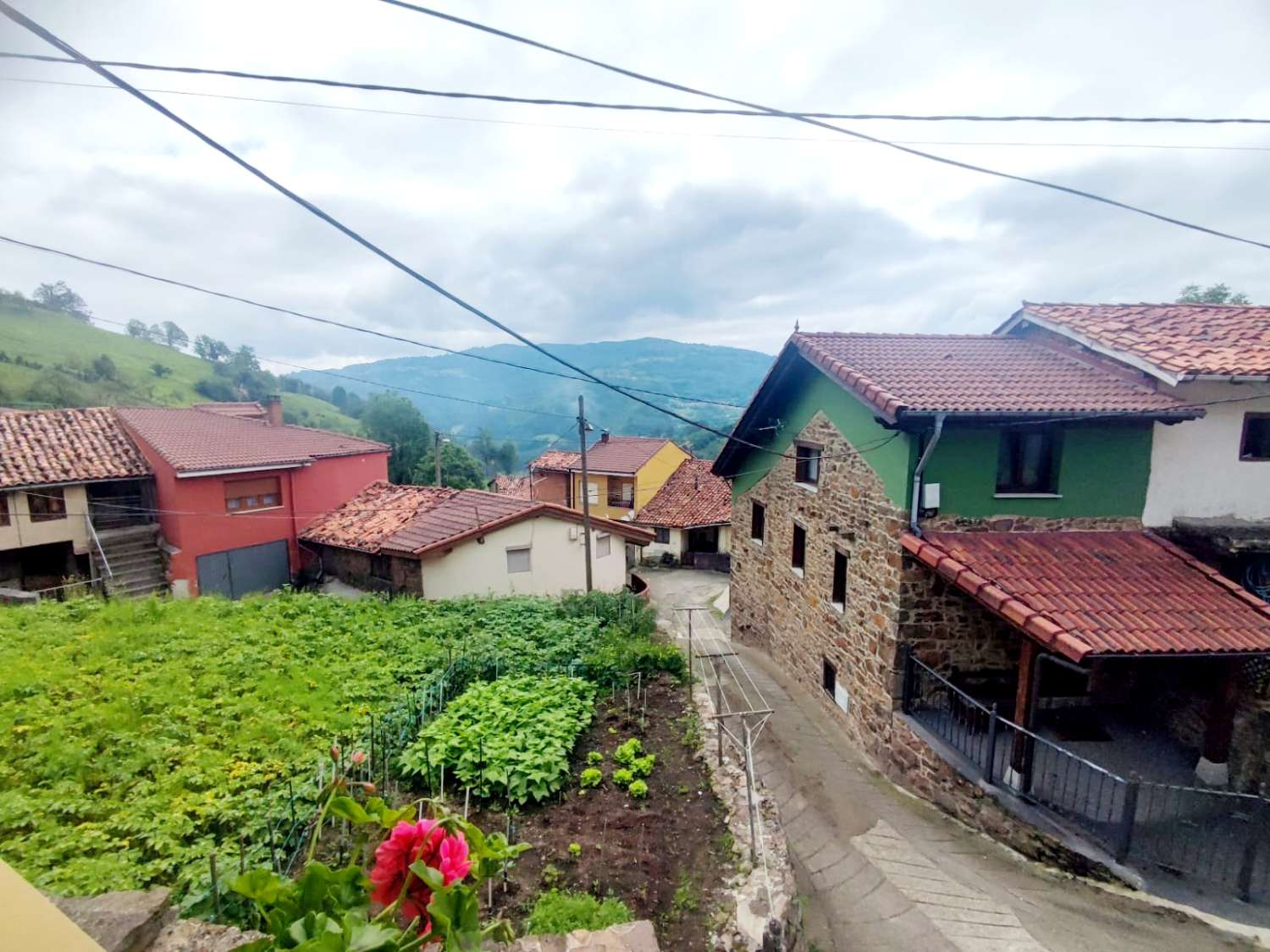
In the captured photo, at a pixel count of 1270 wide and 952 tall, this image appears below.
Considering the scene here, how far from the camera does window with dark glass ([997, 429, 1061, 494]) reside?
7766 mm

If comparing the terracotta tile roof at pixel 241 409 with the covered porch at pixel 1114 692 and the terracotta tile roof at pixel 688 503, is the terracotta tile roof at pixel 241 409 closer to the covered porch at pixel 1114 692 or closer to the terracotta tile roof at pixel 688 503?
the terracotta tile roof at pixel 688 503

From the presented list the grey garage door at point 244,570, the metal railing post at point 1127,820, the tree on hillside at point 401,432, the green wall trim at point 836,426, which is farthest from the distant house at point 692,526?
the metal railing post at point 1127,820

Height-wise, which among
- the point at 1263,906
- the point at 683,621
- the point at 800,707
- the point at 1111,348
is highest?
the point at 1111,348

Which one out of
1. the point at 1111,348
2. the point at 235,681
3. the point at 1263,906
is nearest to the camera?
the point at 1263,906

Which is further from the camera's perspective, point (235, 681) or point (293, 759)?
point (235, 681)

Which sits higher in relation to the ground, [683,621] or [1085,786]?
[1085,786]

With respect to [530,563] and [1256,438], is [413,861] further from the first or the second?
[530,563]

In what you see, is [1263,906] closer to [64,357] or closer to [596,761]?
[596,761]

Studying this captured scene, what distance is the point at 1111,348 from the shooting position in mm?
8102

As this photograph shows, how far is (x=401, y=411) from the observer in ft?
143

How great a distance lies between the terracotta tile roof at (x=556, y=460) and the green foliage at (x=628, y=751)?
96.1ft

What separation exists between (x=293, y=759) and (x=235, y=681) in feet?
8.12

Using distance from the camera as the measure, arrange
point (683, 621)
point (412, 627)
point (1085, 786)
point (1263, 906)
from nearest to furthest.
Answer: point (1263, 906)
point (1085, 786)
point (412, 627)
point (683, 621)

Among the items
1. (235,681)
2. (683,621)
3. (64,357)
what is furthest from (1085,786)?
(64,357)
